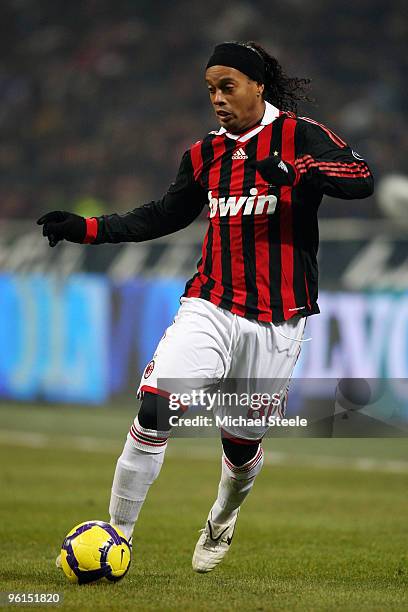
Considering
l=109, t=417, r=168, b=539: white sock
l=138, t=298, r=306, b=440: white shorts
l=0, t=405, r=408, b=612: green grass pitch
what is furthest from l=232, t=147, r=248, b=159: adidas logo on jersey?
l=0, t=405, r=408, b=612: green grass pitch

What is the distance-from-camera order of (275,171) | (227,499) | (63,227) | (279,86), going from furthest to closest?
(227,499), (279,86), (63,227), (275,171)

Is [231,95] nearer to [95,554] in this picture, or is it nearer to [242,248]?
[242,248]

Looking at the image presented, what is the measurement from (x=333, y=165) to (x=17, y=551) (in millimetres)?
2565

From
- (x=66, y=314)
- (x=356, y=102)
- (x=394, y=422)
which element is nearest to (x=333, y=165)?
(x=394, y=422)

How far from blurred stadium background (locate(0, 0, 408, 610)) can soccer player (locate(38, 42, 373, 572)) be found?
0.88 meters

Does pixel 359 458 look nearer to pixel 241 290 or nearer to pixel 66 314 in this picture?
pixel 66 314

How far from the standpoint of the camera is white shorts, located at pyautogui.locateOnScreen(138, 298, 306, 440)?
4.57m

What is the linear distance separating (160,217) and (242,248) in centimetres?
52

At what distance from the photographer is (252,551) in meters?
6.04

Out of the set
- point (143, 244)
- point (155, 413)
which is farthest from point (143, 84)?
point (155, 413)

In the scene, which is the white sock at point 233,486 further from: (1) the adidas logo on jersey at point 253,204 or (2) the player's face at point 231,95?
(2) the player's face at point 231,95

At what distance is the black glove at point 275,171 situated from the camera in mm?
4457

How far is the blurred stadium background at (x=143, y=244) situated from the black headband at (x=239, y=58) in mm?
1711

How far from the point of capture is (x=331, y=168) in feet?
14.9
